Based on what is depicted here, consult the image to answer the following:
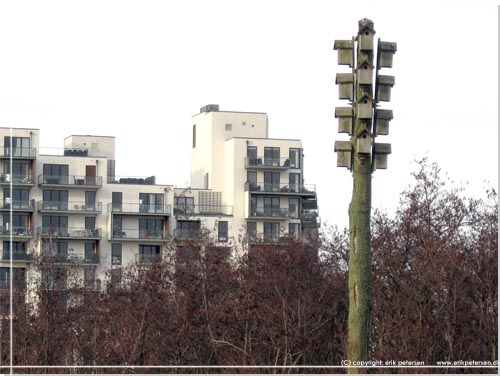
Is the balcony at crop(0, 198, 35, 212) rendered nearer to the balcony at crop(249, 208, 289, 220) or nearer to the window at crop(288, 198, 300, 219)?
the balcony at crop(249, 208, 289, 220)

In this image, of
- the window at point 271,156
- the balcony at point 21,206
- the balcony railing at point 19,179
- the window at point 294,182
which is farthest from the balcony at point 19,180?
the window at point 294,182

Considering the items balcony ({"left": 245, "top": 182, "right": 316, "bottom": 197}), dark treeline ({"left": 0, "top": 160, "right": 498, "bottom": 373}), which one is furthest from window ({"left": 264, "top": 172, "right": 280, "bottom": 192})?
dark treeline ({"left": 0, "top": 160, "right": 498, "bottom": 373})

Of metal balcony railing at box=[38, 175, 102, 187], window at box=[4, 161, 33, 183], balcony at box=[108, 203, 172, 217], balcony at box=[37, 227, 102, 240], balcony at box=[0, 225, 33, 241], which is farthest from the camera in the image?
balcony at box=[108, 203, 172, 217]

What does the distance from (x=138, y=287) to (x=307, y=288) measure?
7.29m

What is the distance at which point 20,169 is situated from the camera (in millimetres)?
102688

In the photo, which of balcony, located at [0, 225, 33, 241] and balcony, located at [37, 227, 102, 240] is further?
balcony, located at [37, 227, 102, 240]

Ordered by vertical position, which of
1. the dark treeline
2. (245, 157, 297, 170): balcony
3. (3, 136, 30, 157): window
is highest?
(3, 136, 30, 157): window

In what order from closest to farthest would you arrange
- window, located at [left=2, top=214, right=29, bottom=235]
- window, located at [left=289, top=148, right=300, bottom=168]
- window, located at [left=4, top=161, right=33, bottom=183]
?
1. window, located at [left=2, top=214, right=29, bottom=235]
2. window, located at [left=4, top=161, right=33, bottom=183]
3. window, located at [left=289, top=148, right=300, bottom=168]

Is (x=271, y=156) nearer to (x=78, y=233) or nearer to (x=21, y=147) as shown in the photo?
(x=78, y=233)

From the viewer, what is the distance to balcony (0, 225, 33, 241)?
101m

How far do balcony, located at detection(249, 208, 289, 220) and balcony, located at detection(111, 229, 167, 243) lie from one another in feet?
24.9

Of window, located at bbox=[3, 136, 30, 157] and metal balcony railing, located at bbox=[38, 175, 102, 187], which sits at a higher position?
window, located at bbox=[3, 136, 30, 157]

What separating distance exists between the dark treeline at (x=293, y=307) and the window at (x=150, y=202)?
1814 inches

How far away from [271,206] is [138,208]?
11.0 meters
